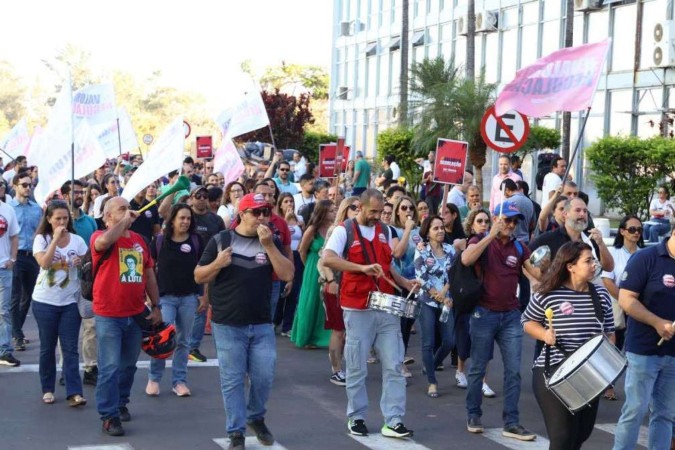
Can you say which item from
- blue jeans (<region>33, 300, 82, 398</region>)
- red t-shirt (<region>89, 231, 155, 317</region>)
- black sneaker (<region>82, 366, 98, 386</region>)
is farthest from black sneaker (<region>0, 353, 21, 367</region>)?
red t-shirt (<region>89, 231, 155, 317</region>)

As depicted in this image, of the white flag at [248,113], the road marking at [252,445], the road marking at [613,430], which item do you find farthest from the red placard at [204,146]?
the road marking at [252,445]

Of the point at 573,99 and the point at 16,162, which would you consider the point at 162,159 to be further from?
the point at 16,162

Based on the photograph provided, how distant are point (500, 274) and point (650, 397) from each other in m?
1.89

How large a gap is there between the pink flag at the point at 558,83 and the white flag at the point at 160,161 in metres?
3.50

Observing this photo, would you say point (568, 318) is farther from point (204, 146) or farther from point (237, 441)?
point (204, 146)

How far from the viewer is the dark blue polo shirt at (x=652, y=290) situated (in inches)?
302

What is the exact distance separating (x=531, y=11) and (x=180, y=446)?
3268cm

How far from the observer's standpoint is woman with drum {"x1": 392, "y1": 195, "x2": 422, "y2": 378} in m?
11.1

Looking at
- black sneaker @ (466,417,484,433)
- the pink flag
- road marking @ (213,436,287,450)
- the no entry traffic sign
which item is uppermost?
the pink flag

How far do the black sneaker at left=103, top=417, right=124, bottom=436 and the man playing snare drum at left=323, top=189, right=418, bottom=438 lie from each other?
5.76 ft

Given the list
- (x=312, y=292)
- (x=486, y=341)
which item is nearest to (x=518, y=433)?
(x=486, y=341)

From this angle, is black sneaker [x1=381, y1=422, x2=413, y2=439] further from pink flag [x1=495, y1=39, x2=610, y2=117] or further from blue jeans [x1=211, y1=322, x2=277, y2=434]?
pink flag [x1=495, y1=39, x2=610, y2=117]

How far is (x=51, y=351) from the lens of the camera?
32.5 feet

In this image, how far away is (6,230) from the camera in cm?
1159
